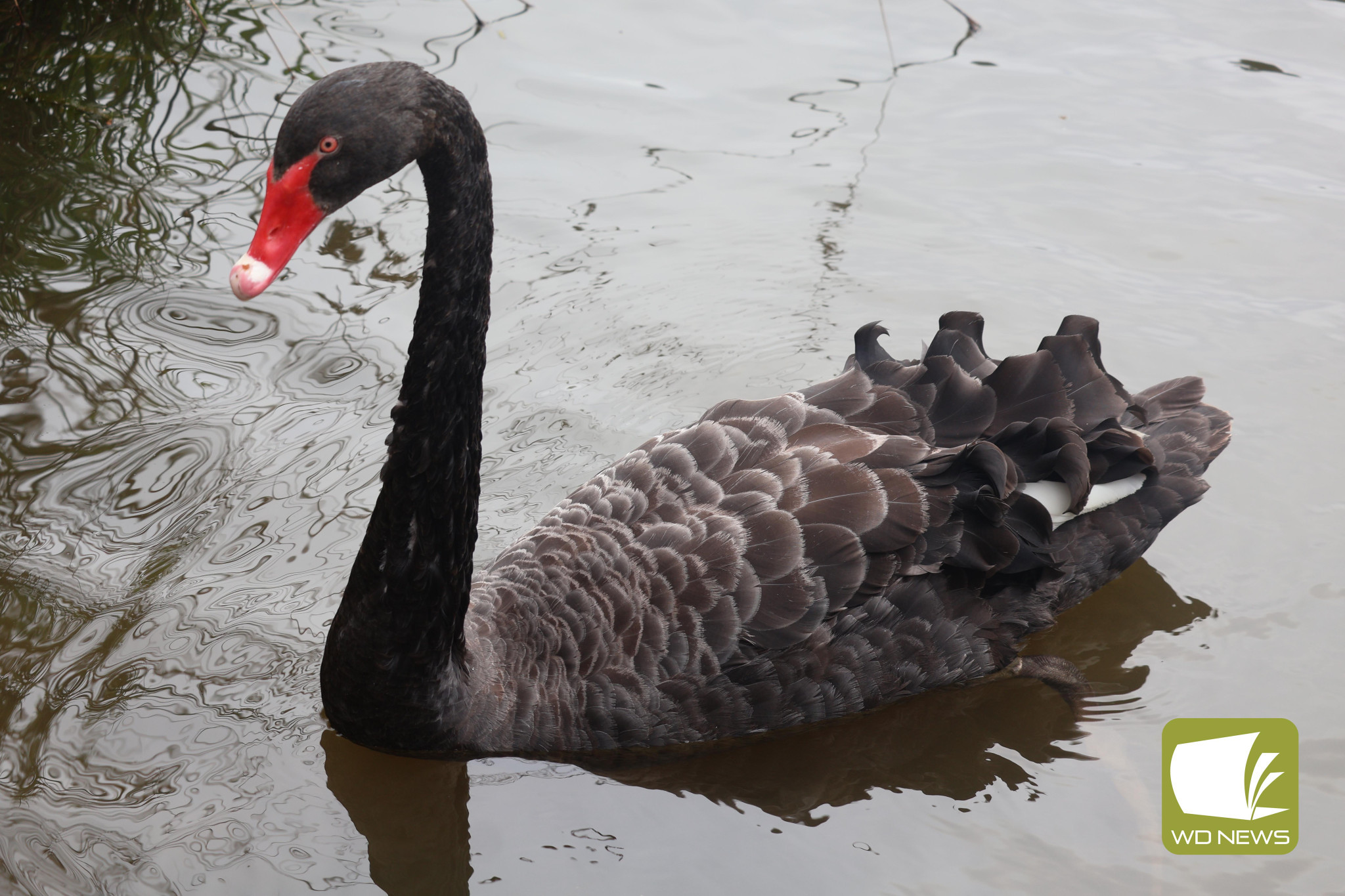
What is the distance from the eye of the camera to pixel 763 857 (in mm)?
3828

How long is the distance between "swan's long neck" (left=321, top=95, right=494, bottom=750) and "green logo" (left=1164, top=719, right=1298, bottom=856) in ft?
7.74

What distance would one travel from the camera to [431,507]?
3.69m

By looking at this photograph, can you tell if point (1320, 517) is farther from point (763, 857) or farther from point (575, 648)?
point (575, 648)

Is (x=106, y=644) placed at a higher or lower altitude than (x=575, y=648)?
lower

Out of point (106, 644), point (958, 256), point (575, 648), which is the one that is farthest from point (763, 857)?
point (958, 256)

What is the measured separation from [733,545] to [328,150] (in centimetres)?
173

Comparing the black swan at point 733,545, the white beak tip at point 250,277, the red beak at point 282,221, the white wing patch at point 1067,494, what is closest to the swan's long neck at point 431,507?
the black swan at point 733,545

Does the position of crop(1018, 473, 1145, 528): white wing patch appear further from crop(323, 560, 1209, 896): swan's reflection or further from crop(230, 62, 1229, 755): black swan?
crop(323, 560, 1209, 896): swan's reflection

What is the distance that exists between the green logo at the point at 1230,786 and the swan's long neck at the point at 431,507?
236 cm

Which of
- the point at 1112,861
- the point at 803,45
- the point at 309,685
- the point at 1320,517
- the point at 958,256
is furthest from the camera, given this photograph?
the point at 803,45

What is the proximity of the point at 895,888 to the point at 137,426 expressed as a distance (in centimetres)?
358

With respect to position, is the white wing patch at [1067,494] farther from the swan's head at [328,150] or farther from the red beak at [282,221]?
the red beak at [282,221]

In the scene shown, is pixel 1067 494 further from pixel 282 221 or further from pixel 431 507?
A: pixel 282 221

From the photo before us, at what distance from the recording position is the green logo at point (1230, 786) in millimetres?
3982
